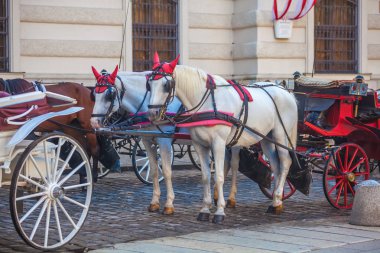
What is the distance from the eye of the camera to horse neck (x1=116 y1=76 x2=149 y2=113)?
1030 centimetres

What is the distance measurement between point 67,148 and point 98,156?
2376 mm

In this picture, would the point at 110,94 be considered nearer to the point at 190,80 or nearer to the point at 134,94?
the point at 134,94

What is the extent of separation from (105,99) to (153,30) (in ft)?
28.5

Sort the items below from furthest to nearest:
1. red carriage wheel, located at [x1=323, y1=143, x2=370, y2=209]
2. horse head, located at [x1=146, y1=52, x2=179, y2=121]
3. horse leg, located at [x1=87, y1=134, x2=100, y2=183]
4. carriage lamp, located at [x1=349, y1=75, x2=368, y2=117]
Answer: horse leg, located at [x1=87, y1=134, x2=100, y2=183] → carriage lamp, located at [x1=349, y1=75, x2=368, y2=117] → red carriage wheel, located at [x1=323, y1=143, x2=370, y2=209] → horse head, located at [x1=146, y1=52, x2=179, y2=121]

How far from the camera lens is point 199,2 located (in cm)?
1881

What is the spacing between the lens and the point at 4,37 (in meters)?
17.1

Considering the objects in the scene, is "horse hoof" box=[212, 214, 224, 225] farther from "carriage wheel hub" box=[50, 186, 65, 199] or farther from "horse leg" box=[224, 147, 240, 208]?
"carriage wheel hub" box=[50, 186, 65, 199]

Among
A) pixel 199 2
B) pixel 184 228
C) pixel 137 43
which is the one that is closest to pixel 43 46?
pixel 137 43

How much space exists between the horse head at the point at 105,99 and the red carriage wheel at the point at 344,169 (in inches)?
105

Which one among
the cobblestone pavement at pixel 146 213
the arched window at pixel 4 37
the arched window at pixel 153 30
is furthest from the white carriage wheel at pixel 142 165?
the arched window at pixel 153 30

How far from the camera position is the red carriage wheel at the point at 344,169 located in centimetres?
1081

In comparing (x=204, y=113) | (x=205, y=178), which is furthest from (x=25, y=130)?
(x=205, y=178)

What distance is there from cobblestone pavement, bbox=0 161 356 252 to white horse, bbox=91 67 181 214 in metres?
0.45

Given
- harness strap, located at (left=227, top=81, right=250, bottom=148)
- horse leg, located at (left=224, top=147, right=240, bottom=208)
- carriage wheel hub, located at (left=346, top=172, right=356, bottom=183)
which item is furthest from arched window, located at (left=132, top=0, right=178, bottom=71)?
harness strap, located at (left=227, top=81, right=250, bottom=148)
